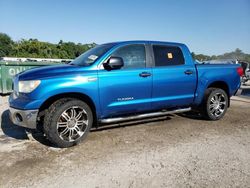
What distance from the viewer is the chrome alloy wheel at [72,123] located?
176 inches

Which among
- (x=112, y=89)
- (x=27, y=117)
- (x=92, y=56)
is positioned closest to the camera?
(x=27, y=117)

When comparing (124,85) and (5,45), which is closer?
(124,85)

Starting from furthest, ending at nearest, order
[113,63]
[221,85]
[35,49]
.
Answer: [35,49]
[221,85]
[113,63]

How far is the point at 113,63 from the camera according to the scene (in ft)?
15.3

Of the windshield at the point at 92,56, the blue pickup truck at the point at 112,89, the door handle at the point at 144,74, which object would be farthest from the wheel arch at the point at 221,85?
the windshield at the point at 92,56

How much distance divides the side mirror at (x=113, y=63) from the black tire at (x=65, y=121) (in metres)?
0.78

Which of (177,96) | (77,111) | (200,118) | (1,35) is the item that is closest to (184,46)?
(177,96)

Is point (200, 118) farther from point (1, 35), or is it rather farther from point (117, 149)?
point (1, 35)

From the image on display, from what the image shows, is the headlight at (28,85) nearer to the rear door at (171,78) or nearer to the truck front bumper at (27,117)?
the truck front bumper at (27,117)

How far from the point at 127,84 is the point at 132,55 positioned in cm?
63

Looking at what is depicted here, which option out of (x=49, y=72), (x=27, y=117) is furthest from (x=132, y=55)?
(x=27, y=117)

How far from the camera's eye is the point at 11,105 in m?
4.54

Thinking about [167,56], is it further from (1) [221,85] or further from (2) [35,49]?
(2) [35,49]

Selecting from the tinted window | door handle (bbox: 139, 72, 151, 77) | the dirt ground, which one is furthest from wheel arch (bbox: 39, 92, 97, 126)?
door handle (bbox: 139, 72, 151, 77)
